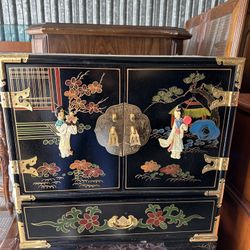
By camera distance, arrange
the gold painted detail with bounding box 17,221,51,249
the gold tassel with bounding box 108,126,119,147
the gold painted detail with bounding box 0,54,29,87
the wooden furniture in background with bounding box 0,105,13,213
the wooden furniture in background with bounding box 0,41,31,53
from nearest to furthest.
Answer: the gold painted detail with bounding box 0,54,29,87, the gold tassel with bounding box 108,126,119,147, the gold painted detail with bounding box 17,221,51,249, the wooden furniture in background with bounding box 0,105,13,213, the wooden furniture in background with bounding box 0,41,31,53

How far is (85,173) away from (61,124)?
0.66 feet

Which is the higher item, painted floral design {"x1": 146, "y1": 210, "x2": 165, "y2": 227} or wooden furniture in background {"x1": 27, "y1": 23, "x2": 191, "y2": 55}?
wooden furniture in background {"x1": 27, "y1": 23, "x2": 191, "y2": 55}

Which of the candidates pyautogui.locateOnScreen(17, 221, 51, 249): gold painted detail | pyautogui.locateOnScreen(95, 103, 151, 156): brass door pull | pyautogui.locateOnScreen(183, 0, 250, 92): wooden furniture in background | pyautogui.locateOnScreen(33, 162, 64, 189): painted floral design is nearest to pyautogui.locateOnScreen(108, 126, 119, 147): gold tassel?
pyautogui.locateOnScreen(95, 103, 151, 156): brass door pull

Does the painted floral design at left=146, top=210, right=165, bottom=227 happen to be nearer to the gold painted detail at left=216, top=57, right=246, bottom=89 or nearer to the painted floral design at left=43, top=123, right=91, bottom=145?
the painted floral design at left=43, top=123, right=91, bottom=145

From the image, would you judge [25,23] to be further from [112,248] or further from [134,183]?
[112,248]

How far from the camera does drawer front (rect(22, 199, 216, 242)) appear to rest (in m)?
0.93

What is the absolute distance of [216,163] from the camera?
925 millimetres

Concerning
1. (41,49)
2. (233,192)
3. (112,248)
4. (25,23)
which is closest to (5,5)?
(25,23)

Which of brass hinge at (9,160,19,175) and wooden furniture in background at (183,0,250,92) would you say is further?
wooden furniture in background at (183,0,250,92)

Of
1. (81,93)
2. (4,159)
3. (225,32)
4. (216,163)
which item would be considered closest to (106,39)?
(81,93)

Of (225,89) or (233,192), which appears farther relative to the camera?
(233,192)

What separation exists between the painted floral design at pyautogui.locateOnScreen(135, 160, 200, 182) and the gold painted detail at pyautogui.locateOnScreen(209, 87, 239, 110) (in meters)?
0.26

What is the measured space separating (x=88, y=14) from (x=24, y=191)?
40.2 inches

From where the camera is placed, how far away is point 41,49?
1025mm
